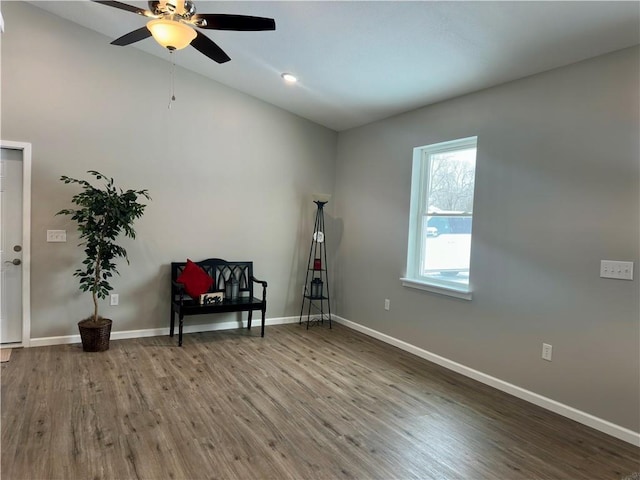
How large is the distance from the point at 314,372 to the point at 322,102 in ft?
9.79

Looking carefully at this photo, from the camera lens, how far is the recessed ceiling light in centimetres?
425

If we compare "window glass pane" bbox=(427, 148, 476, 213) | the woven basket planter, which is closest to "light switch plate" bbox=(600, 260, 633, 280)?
"window glass pane" bbox=(427, 148, 476, 213)

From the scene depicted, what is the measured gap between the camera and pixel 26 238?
403 centimetres

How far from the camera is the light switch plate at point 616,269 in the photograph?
8.87ft

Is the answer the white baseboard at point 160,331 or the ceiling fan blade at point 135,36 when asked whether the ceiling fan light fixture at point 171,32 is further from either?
the white baseboard at point 160,331

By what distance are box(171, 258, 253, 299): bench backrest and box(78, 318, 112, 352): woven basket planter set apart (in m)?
0.79

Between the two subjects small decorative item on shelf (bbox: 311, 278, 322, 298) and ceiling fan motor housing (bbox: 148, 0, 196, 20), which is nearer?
ceiling fan motor housing (bbox: 148, 0, 196, 20)

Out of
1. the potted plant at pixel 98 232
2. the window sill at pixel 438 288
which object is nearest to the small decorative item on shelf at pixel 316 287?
the window sill at pixel 438 288

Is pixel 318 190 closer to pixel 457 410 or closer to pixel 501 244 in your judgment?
pixel 501 244

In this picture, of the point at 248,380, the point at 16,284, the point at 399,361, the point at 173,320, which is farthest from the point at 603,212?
the point at 16,284

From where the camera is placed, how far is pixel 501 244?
3520 millimetres

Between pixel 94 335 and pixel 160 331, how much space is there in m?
0.81

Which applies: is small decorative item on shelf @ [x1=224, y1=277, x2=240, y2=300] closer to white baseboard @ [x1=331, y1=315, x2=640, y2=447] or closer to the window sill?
white baseboard @ [x1=331, y1=315, x2=640, y2=447]

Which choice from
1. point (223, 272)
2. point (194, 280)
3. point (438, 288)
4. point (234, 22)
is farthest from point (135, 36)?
point (438, 288)
